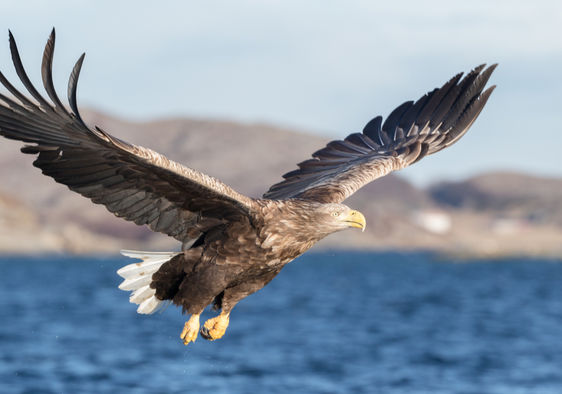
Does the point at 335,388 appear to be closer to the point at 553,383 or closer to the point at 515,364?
the point at 553,383

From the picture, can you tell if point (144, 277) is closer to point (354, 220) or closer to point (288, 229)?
point (288, 229)

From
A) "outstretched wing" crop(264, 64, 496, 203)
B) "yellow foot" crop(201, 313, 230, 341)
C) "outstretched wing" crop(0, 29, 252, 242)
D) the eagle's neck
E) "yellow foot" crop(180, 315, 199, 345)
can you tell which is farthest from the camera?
"outstretched wing" crop(264, 64, 496, 203)

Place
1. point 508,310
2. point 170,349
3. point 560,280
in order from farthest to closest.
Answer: point 560,280 < point 508,310 < point 170,349

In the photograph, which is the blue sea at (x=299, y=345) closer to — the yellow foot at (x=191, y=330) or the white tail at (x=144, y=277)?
the white tail at (x=144, y=277)

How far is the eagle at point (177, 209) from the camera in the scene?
6977 mm

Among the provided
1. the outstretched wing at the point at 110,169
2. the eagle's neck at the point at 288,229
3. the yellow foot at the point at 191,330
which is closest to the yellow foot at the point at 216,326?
the yellow foot at the point at 191,330

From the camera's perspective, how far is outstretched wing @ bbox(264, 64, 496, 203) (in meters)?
9.91

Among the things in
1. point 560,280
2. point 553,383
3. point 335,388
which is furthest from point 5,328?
point 560,280

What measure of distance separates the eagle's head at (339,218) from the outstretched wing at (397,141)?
1.58 metres

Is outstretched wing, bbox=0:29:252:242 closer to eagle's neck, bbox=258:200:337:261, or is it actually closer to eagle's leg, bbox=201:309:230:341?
eagle's neck, bbox=258:200:337:261

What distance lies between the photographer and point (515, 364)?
23047 millimetres

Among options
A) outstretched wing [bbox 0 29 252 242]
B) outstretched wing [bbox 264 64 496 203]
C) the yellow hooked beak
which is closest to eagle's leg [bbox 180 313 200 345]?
outstretched wing [bbox 0 29 252 242]

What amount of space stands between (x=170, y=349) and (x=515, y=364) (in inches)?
327

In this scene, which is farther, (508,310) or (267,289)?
(267,289)
